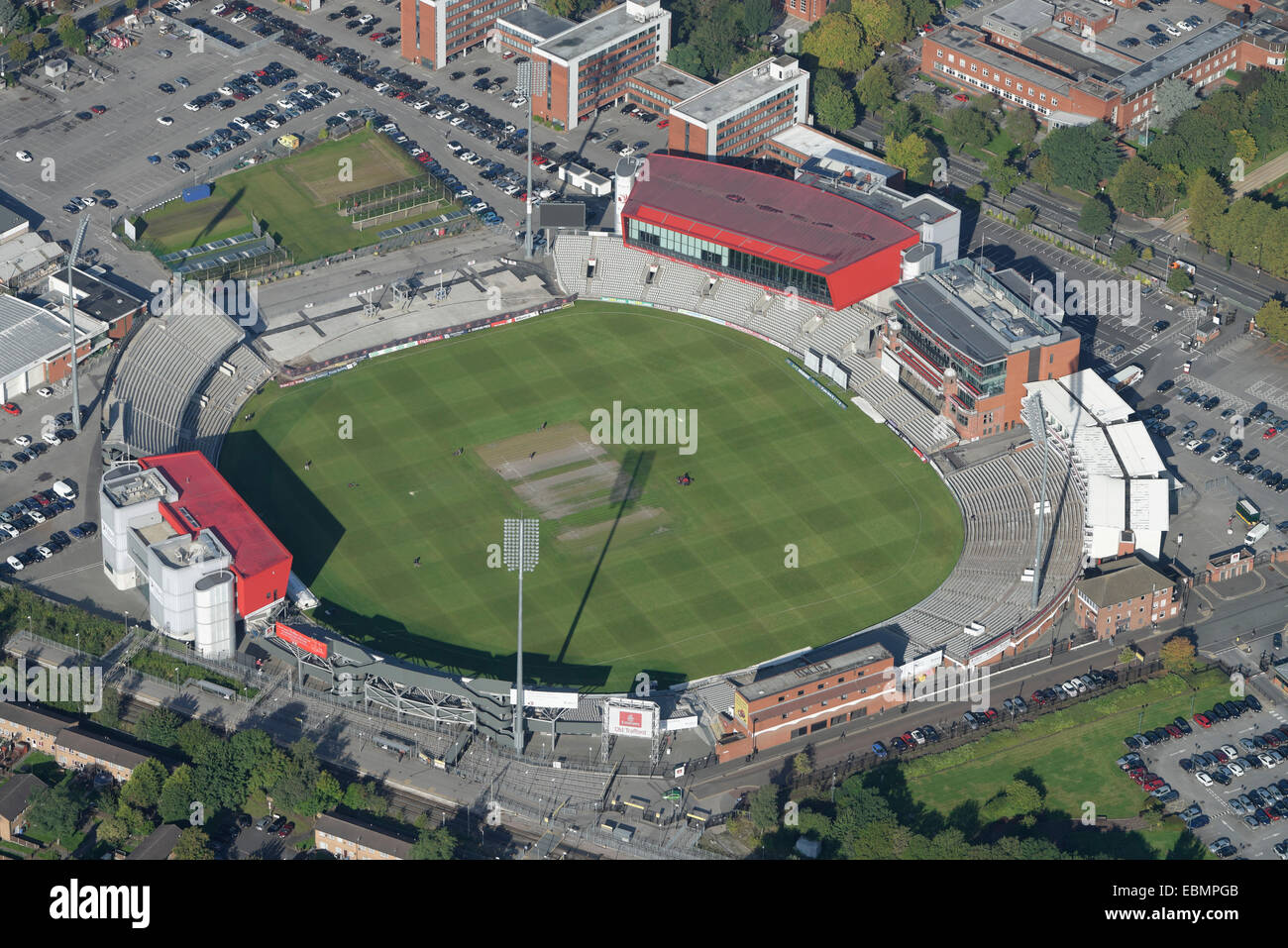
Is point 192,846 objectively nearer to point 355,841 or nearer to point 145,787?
point 145,787

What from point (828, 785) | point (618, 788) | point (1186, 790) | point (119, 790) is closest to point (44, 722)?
point (119, 790)

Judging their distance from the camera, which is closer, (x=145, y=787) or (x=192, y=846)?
(x=192, y=846)

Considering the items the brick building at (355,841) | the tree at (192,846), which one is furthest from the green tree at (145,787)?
the brick building at (355,841)

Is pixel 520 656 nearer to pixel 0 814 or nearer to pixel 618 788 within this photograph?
pixel 618 788

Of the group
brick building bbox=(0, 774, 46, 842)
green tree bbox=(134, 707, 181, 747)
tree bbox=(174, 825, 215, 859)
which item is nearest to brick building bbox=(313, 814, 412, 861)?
tree bbox=(174, 825, 215, 859)

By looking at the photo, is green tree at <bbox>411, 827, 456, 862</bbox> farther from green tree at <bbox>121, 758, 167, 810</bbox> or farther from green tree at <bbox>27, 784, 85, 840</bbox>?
green tree at <bbox>27, 784, 85, 840</bbox>

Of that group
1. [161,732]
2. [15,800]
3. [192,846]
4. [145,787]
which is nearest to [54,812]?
[15,800]

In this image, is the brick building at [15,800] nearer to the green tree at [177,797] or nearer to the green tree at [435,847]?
the green tree at [177,797]
